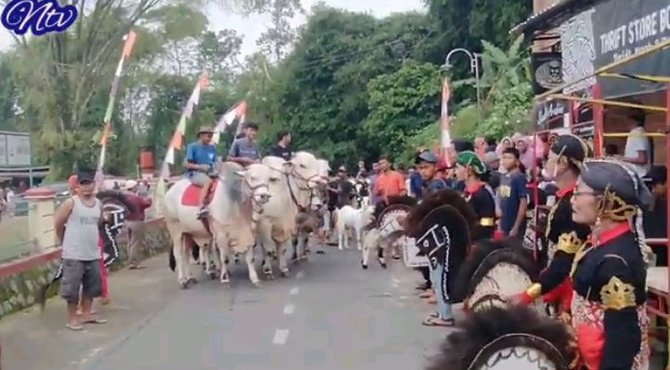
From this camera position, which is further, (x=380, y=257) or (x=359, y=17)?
(x=359, y=17)

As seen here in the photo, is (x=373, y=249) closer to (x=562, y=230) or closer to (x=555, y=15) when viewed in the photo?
(x=555, y=15)

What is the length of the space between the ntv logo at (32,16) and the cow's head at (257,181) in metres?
4.20

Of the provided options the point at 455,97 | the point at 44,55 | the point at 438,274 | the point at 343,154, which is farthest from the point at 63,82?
the point at 438,274

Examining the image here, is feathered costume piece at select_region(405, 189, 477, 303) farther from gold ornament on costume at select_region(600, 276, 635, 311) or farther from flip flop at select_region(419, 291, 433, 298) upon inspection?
gold ornament on costume at select_region(600, 276, 635, 311)

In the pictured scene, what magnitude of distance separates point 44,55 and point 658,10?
1388 inches

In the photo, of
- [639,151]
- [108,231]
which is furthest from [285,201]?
[639,151]

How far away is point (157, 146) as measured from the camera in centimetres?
4872

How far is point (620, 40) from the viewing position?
31.7 feet

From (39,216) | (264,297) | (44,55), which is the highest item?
(44,55)

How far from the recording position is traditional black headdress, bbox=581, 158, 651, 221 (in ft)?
16.0

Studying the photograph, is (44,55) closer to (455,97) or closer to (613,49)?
(455,97)

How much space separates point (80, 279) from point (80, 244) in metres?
0.40

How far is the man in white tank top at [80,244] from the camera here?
12.8m

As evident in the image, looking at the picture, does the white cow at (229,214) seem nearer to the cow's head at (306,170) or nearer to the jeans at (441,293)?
the cow's head at (306,170)
